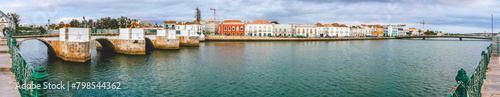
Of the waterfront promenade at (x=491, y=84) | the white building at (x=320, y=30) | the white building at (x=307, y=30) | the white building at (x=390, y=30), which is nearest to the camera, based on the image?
the waterfront promenade at (x=491, y=84)

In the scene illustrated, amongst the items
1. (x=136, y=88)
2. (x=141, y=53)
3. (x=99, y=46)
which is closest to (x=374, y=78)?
(x=136, y=88)

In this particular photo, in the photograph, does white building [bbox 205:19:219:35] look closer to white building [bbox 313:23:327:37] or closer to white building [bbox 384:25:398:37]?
white building [bbox 313:23:327:37]

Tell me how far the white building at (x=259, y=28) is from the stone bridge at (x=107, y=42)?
52947 mm

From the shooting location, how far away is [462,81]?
19.8 ft

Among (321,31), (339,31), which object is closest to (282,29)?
(321,31)

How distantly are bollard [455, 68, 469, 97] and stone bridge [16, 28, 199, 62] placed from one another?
31563 mm

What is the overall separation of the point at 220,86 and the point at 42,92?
13.6 meters

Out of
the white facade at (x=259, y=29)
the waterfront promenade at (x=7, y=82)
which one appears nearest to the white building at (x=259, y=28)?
the white facade at (x=259, y=29)

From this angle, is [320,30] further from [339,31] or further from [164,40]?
[164,40]

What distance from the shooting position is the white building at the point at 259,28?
11406 centimetres

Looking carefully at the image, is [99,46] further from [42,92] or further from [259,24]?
[259,24]

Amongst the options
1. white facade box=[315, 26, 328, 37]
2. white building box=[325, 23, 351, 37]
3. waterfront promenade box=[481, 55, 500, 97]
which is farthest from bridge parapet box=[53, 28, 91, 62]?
white building box=[325, 23, 351, 37]

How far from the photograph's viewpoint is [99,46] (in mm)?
47469

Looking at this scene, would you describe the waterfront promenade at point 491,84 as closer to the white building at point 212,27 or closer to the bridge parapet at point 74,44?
the bridge parapet at point 74,44
